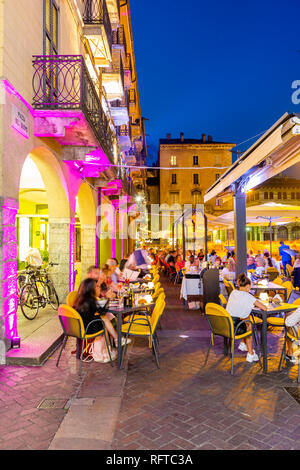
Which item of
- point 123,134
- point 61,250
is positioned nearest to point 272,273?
point 61,250

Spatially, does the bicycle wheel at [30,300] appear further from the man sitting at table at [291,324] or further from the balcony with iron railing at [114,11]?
the balcony with iron railing at [114,11]

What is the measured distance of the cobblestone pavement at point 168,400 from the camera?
3.28 metres

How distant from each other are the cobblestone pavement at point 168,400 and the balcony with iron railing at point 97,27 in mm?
9876

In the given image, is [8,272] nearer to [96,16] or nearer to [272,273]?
[272,273]

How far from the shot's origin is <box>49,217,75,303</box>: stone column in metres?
9.20

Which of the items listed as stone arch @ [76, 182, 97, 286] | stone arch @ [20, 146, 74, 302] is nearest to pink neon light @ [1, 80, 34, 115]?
stone arch @ [20, 146, 74, 302]

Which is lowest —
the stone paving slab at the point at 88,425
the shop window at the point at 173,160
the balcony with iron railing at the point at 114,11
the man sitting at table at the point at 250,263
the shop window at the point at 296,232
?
the stone paving slab at the point at 88,425

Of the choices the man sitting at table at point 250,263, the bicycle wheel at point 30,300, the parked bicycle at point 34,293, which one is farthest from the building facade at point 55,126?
the man sitting at table at point 250,263

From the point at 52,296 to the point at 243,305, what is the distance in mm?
5628

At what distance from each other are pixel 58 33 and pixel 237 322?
795 cm

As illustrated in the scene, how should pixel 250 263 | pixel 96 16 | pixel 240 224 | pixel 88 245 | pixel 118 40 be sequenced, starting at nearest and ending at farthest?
pixel 240 224, pixel 250 263, pixel 96 16, pixel 88 245, pixel 118 40

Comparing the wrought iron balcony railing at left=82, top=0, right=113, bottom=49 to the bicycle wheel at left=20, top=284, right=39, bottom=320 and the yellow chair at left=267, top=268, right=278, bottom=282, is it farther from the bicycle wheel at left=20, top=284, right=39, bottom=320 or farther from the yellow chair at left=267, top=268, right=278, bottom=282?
the yellow chair at left=267, top=268, right=278, bottom=282

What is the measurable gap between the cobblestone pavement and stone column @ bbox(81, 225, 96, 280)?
7.03 metres

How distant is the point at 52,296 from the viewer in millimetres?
9109
